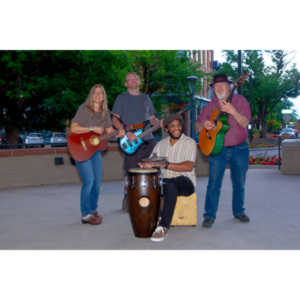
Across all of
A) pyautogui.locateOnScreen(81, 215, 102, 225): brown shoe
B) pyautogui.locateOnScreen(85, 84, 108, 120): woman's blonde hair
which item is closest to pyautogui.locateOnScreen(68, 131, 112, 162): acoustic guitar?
pyautogui.locateOnScreen(85, 84, 108, 120): woman's blonde hair

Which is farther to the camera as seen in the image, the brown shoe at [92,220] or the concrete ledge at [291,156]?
the concrete ledge at [291,156]

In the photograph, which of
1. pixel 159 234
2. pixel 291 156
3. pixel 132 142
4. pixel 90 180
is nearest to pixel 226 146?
pixel 132 142

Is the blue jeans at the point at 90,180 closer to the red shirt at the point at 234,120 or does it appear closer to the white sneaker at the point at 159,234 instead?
the white sneaker at the point at 159,234

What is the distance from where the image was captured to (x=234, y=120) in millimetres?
5359

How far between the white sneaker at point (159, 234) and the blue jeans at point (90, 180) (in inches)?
51.3

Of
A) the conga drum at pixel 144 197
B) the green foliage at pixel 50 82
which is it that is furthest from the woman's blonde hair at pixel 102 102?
Result: the green foliage at pixel 50 82

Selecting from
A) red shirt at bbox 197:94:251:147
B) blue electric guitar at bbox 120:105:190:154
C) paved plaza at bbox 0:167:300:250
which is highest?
red shirt at bbox 197:94:251:147

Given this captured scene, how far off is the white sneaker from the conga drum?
3.1 inches

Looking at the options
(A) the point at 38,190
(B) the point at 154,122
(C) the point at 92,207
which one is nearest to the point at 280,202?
(B) the point at 154,122

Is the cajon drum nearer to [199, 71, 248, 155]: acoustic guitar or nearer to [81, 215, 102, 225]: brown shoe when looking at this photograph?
[199, 71, 248, 155]: acoustic guitar

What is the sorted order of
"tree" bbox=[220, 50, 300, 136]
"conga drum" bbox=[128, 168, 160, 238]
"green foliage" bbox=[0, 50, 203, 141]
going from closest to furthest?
1. "conga drum" bbox=[128, 168, 160, 238]
2. "green foliage" bbox=[0, 50, 203, 141]
3. "tree" bbox=[220, 50, 300, 136]

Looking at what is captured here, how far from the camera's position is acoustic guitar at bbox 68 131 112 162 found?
18.1 feet

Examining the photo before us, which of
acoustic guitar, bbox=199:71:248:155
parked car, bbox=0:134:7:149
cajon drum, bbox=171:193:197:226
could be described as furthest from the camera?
parked car, bbox=0:134:7:149

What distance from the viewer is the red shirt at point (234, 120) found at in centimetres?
532
